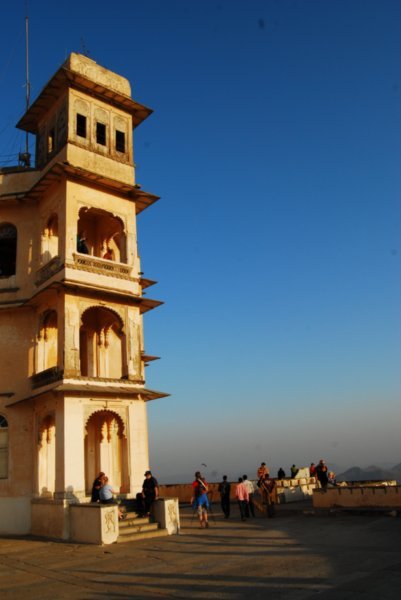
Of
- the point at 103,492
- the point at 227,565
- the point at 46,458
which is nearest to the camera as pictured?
the point at 227,565

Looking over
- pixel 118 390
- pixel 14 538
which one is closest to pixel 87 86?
pixel 118 390

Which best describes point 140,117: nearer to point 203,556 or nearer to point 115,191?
point 115,191

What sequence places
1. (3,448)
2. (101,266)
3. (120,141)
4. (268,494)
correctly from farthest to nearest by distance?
(120,141) < (101,266) < (3,448) < (268,494)

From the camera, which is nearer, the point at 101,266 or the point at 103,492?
the point at 103,492

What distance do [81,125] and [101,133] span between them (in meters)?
1.03

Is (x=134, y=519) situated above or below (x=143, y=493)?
below

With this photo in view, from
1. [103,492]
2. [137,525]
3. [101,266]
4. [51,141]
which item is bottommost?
[137,525]

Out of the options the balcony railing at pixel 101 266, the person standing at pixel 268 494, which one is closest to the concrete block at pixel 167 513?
the person standing at pixel 268 494

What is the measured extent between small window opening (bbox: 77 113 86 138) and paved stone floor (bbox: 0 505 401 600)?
15744 mm

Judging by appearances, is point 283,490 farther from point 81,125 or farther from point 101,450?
point 81,125

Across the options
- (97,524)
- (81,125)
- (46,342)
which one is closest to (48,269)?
(46,342)

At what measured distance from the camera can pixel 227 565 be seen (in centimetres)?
1232

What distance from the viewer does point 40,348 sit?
22969 millimetres

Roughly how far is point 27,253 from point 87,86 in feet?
24.5
